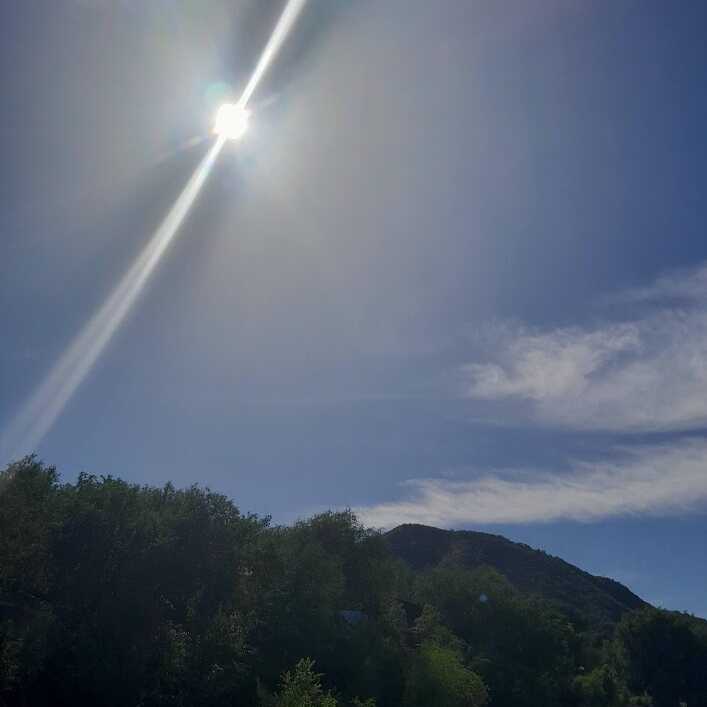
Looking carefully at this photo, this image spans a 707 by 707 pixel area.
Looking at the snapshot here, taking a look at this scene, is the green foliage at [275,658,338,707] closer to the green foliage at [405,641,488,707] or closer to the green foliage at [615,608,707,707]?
the green foliage at [405,641,488,707]

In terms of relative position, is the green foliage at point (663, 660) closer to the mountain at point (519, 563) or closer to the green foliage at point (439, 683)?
the mountain at point (519, 563)

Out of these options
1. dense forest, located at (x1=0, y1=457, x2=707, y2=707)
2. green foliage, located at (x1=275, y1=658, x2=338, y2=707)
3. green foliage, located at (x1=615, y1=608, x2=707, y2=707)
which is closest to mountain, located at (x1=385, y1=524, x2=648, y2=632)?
green foliage, located at (x1=615, y1=608, x2=707, y2=707)

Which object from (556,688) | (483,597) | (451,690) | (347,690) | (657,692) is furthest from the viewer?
(657,692)

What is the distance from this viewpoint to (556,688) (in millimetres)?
64375

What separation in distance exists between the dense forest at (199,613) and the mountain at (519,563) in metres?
80.1

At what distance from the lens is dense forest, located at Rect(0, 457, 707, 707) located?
28.9m

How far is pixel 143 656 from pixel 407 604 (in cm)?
4115

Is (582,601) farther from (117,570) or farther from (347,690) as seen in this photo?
(117,570)

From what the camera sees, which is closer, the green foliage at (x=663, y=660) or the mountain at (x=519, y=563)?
the green foliage at (x=663, y=660)

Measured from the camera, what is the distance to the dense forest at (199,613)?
1137 inches

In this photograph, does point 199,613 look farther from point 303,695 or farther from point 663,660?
point 663,660

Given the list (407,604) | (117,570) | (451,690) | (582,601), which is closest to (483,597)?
(407,604)

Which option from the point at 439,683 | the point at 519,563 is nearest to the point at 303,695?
the point at 439,683

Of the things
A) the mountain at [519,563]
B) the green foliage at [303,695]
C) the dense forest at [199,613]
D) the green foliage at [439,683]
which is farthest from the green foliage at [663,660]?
the green foliage at [303,695]
